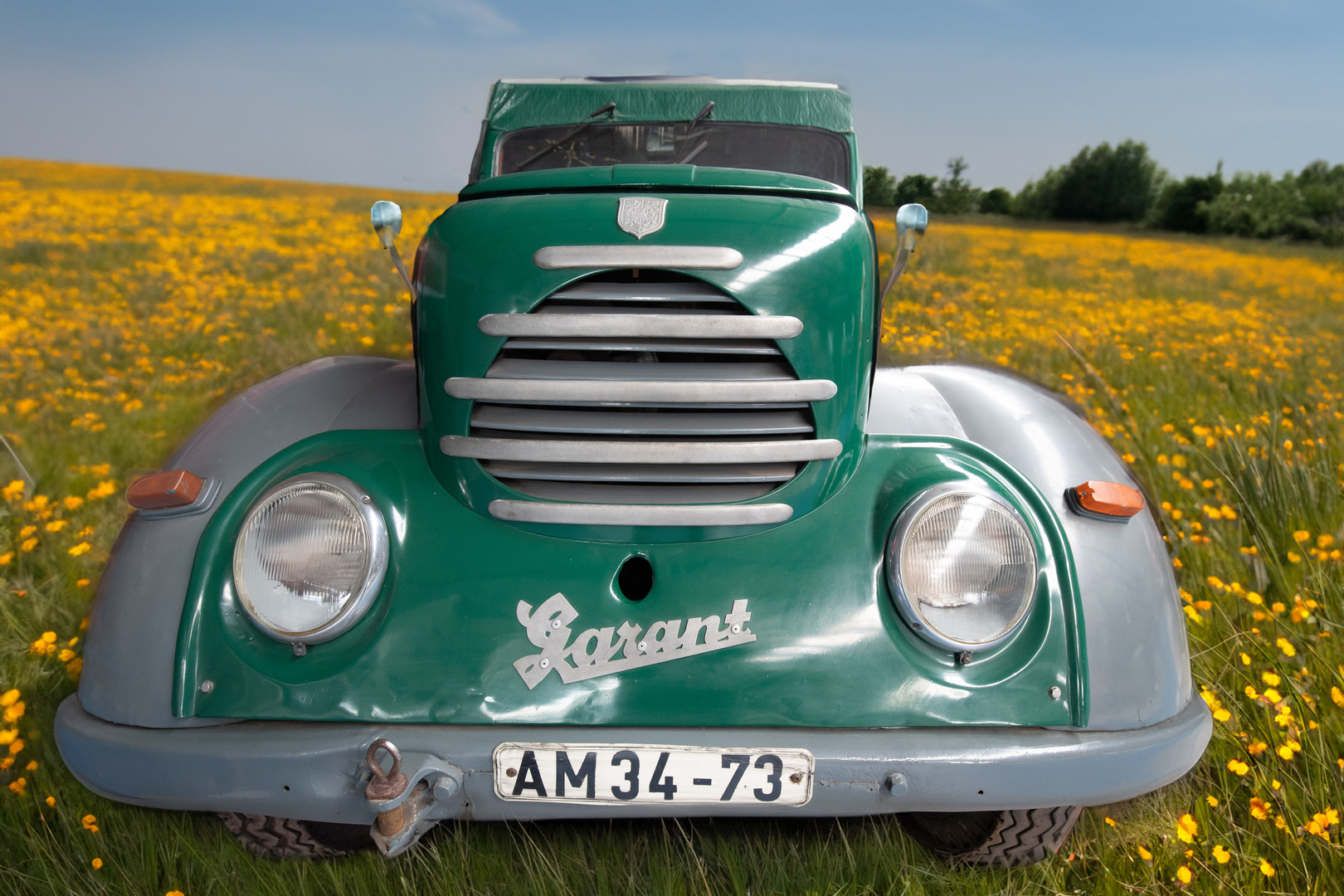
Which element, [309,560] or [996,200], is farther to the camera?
[996,200]

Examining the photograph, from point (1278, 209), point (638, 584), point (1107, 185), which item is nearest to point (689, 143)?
point (638, 584)

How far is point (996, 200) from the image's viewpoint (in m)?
2.45

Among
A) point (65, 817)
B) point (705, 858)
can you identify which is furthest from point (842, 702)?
point (65, 817)

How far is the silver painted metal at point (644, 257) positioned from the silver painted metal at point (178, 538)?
21.8 inches

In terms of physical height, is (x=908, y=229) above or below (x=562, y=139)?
below

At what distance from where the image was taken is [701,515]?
5.07 ft

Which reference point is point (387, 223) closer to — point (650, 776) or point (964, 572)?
point (650, 776)

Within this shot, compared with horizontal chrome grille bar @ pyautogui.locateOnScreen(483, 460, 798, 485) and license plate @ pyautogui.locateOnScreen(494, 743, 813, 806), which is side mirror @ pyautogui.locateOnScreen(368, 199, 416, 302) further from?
license plate @ pyautogui.locateOnScreen(494, 743, 813, 806)

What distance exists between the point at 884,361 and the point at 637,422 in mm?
1216

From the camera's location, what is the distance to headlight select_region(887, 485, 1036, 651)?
1459mm

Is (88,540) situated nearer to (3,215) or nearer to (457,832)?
(457,832)

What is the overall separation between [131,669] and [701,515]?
1.09 metres

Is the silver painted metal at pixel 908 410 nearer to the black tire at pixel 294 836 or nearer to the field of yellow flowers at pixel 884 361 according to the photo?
the field of yellow flowers at pixel 884 361

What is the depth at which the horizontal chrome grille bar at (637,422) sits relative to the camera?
1.57 m
